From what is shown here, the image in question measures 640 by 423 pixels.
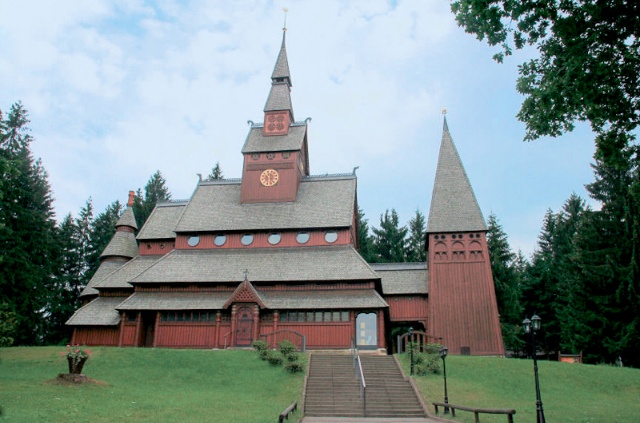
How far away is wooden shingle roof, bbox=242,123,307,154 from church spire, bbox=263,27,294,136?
525 millimetres

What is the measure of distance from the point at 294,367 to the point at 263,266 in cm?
1055

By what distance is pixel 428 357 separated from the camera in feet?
77.5

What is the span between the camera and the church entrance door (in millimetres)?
28812

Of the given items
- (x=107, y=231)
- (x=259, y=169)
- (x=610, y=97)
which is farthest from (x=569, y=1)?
(x=107, y=231)

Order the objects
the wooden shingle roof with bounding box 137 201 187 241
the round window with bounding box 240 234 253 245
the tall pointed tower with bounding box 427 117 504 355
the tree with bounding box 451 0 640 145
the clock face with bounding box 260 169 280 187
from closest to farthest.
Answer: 1. the tree with bounding box 451 0 640 145
2. the tall pointed tower with bounding box 427 117 504 355
3. the round window with bounding box 240 234 253 245
4. the clock face with bounding box 260 169 280 187
5. the wooden shingle roof with bounding box 137 201 187 241

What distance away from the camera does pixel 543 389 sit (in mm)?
20953

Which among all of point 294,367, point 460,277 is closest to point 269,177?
point 460,277

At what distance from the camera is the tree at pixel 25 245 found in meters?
33.8

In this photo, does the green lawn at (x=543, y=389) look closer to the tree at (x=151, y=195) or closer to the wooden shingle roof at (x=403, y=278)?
the wooden shingle roof at (x=403, y=278)

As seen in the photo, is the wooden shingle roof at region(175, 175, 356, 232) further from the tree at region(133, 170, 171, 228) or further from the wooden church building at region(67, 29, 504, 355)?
the tree at region(133, 170, 171, 228)

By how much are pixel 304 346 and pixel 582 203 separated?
3688 cm

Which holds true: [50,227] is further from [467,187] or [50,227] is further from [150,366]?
[467,187]

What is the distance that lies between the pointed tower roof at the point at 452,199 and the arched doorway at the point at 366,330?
23.6 ft

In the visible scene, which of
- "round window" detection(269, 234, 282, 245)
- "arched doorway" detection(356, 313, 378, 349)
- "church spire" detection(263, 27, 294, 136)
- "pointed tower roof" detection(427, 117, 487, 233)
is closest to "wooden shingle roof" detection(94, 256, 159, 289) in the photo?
"round window" detection(269, 234, 282, 245)
